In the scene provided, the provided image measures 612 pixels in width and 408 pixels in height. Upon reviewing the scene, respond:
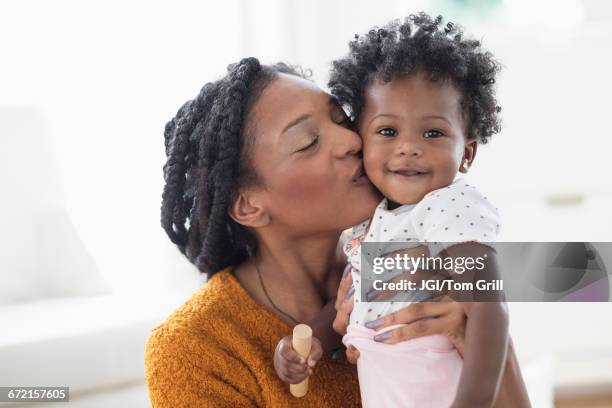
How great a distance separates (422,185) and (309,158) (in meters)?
0.21

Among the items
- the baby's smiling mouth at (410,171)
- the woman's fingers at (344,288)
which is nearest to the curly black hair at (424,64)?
the baby's smiling mouth at (410,171)

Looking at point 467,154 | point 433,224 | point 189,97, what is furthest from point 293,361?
point 189,97

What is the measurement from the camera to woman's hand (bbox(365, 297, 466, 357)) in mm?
1131

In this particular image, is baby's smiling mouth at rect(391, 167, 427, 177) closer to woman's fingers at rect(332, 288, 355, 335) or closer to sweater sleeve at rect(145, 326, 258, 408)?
woman's fingers at rect(332, 288, 355, 335)

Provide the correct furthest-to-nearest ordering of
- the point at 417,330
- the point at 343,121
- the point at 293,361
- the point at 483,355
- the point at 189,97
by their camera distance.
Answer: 1. the point at 189,97
2. the point at 343,121
3. the point at 293,361
4. the point at 417,330
5. the point at 483,355

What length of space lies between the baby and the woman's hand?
0.01 m

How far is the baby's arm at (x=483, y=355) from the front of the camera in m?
1.04

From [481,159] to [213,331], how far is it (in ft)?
5.90

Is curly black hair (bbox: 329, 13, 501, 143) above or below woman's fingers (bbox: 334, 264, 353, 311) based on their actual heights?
above

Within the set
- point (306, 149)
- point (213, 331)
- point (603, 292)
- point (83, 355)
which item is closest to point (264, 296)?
point (213, 331)

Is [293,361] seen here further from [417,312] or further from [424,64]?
[424,64]

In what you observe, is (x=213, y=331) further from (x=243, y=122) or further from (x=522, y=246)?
(x=522, y=246)

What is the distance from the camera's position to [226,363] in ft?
4.37

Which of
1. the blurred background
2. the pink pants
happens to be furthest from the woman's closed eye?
the blurred background
